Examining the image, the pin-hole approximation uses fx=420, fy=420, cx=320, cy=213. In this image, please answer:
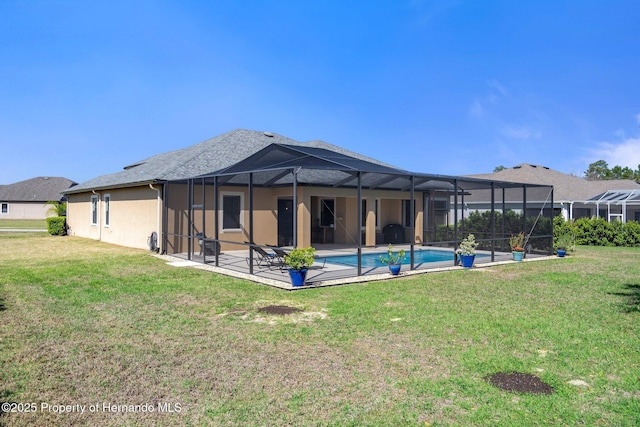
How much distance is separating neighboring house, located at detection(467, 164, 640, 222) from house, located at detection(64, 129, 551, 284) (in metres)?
8.09

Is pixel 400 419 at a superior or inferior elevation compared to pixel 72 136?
inferior

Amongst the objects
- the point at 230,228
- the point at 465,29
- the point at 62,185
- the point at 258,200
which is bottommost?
the point at 230,228

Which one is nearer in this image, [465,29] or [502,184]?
[502,184]

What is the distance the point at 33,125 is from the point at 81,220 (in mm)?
6016

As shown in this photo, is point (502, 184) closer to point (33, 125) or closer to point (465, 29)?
point (465, 29)

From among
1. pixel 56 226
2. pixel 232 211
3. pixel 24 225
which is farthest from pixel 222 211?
pixel 24 225

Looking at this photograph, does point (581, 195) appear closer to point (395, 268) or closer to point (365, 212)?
point (365, 212)

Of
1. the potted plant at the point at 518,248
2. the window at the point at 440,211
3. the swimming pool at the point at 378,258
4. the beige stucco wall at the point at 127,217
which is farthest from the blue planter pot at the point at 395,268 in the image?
the window at the point at 440,211

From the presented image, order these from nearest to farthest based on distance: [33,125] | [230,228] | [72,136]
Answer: [230,228]
[33,125]
[72,136]

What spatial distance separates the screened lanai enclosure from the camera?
38.3 feet

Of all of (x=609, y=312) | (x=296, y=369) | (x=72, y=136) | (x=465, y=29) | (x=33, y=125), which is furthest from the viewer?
(x=72, y=136)

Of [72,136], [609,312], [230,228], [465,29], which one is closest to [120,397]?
[609,312]

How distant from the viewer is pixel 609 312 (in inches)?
276

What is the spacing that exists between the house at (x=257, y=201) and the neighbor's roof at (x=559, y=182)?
29.4ft
